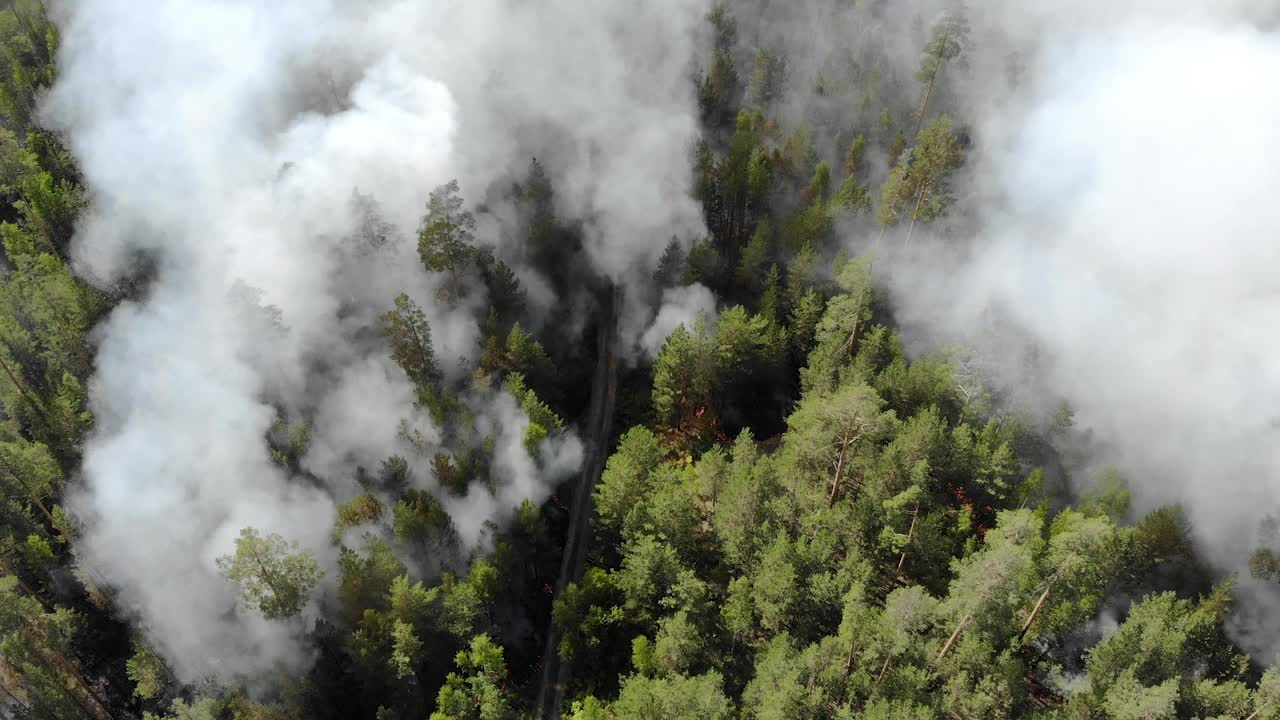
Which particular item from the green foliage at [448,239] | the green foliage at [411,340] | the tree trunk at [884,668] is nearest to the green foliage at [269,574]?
the green foliage at [411,340]

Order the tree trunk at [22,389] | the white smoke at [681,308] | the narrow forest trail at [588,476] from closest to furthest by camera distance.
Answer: the narrow forest trail at [588,476]
the tree trunk at [22,389]
the white smoke at [681,308]

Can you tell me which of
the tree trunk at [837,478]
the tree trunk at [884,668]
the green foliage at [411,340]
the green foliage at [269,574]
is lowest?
the green foliage at [269,574]

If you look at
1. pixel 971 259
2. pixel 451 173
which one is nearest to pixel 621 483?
pixel 451 173

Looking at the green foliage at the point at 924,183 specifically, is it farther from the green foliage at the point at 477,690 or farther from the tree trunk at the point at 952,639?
the green foliage at the point at 477,690

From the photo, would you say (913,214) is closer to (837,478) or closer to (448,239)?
(837,478)

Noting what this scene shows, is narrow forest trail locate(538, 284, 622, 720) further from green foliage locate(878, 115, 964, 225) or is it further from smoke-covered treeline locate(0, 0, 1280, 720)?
green foliage locate(878, 115, 964, 225)

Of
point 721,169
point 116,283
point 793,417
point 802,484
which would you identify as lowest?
point 116,283

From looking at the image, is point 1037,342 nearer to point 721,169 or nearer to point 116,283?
point 721,169
